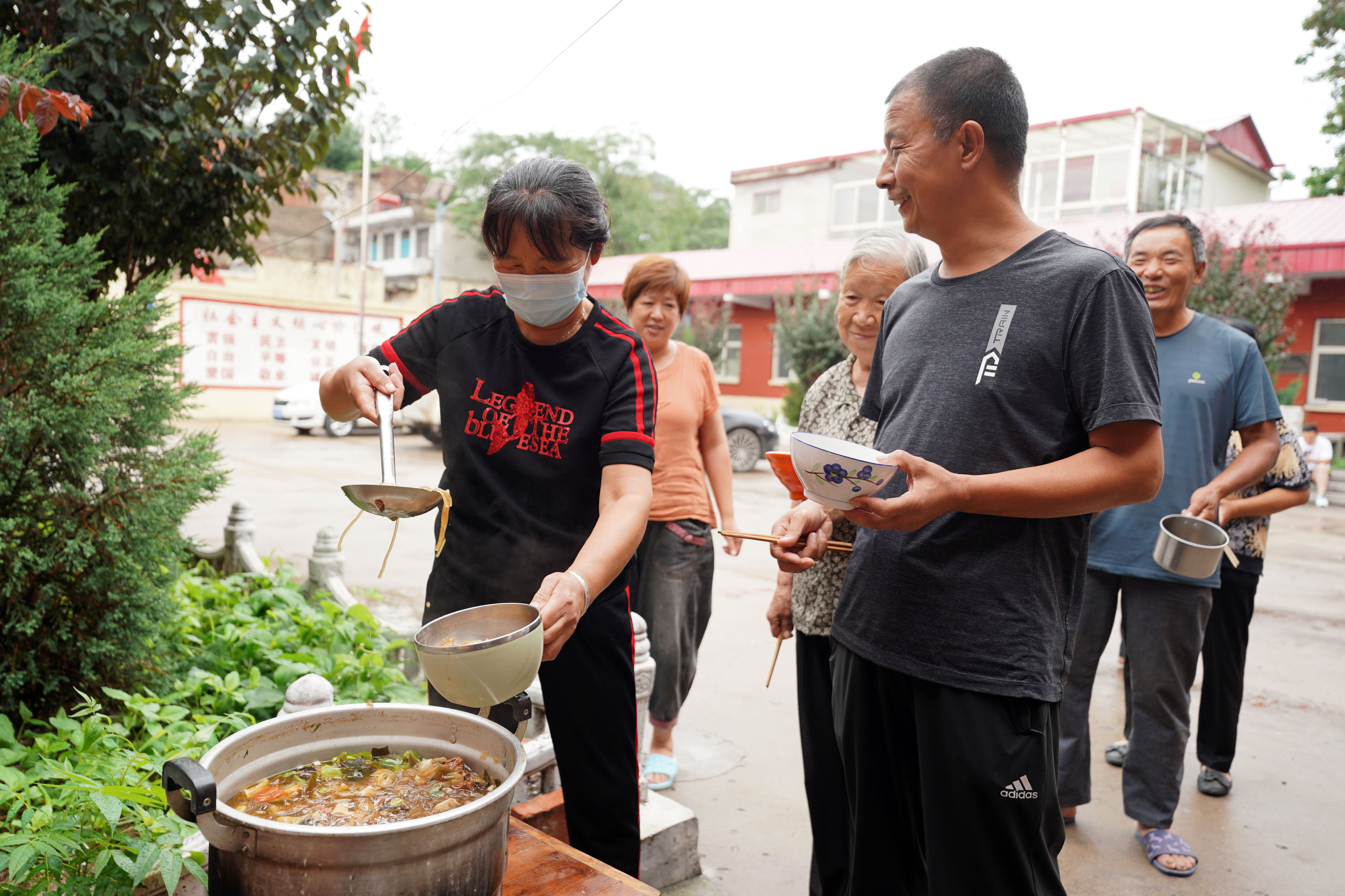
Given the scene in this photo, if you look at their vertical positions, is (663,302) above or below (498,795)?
above

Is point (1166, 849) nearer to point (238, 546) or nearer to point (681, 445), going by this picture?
point (681, 445)

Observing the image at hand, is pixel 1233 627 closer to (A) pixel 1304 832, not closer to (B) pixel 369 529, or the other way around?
(A) pixel 1304 832

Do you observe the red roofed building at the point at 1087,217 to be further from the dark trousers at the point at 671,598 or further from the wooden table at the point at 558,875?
the wooden table at the point at 558,875

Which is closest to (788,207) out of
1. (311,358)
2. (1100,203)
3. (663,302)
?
(1100,203)

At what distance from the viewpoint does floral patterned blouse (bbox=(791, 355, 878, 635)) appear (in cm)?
246

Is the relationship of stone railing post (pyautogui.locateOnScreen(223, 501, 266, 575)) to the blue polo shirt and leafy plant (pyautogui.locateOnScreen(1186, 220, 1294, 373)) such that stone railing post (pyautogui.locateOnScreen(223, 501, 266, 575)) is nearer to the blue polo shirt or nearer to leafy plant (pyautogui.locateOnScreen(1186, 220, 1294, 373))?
the blue polo shirt

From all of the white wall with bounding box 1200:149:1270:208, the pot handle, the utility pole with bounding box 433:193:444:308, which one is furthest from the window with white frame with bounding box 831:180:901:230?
the pot handle

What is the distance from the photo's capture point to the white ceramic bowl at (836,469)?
150 cm

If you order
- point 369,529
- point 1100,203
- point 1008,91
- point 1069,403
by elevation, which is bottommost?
point 369,529

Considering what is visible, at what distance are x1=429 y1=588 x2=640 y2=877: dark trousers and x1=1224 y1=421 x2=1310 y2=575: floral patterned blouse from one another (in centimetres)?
264

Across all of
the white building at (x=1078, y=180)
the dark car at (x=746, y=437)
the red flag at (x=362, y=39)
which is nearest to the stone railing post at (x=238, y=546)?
the red flag at (x=362, y=39)

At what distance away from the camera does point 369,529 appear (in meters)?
8.90

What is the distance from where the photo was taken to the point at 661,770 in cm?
350

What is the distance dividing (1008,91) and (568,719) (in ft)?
5.20
